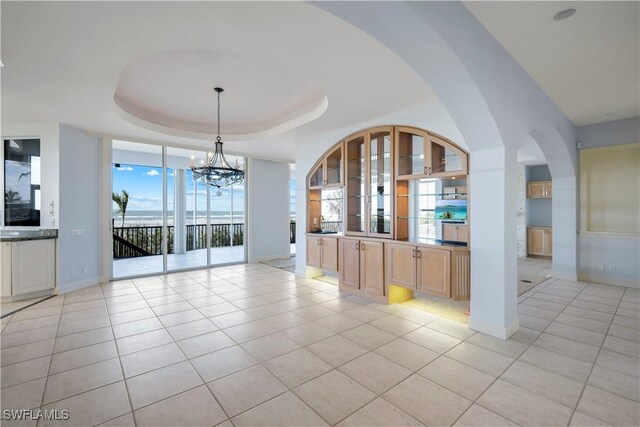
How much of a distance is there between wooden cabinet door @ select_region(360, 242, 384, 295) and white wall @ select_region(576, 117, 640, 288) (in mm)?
4062

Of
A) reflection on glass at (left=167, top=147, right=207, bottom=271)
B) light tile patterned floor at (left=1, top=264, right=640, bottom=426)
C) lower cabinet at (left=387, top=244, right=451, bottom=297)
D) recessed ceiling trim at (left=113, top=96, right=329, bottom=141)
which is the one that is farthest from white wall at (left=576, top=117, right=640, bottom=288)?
reflection on glass at (left=167, top=147, right=207, bottom=271)

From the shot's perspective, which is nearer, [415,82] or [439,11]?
[439,11]

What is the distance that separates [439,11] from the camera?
1.98 meters

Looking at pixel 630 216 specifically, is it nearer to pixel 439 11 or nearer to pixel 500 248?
pixel 500 248

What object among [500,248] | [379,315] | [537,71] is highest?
[537,71]

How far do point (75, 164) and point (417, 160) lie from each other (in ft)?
18.6

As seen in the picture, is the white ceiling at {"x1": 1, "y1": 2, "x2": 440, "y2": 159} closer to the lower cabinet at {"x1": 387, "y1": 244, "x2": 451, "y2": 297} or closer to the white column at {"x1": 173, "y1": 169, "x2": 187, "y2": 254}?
the lower cabinet at {"x1": 387, "y1": 244, "x2": 451, "y2": 297}

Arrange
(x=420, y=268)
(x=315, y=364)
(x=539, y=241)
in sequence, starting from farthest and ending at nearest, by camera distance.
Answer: (x=539, y=241), (x=420, y=268), (x=315, y=364)

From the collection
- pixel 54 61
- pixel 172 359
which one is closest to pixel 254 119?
pixel 54 61

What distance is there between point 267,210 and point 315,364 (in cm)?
552

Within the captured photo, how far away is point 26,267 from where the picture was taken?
172 inches

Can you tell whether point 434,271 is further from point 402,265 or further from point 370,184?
point 370,184

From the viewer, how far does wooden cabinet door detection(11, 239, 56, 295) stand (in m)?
4.29

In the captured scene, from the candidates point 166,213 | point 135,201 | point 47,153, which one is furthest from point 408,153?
point 135,201
